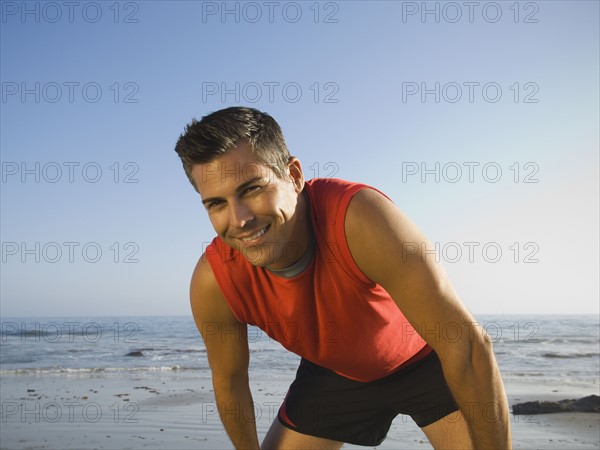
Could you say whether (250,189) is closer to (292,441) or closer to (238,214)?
(238,214)

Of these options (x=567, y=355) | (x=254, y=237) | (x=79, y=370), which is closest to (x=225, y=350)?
(x=254, y=237)

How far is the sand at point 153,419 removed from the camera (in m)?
5.93

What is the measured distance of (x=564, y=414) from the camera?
726cm

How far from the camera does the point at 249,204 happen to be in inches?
85.9

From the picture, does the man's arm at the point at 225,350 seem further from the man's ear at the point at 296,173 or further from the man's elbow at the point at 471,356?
the man's elbow at the point at 471,356

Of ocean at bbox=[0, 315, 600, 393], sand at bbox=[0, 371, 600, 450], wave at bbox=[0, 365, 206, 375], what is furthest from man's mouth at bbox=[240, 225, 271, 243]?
wave at bbox=[0, 365, 206, 375]

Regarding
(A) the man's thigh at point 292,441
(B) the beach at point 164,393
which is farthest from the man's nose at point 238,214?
(A) the man's thigh at point 292,441

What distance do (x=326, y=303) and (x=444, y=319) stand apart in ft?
1.81

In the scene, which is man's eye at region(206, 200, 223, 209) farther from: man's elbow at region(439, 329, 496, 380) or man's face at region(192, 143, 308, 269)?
man's elbow at region(439, 329, 496, 380)

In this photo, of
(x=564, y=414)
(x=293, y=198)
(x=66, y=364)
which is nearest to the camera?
(x=293, y=198)

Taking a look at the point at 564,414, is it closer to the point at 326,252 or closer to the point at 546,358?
the point at 326,252

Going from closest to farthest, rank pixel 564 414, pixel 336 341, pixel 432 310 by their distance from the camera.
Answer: pixel 432 310 < pixel 336 341 < pixel 564 414

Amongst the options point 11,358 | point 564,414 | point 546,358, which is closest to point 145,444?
point 564,414

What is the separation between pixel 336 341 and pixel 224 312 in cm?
51
